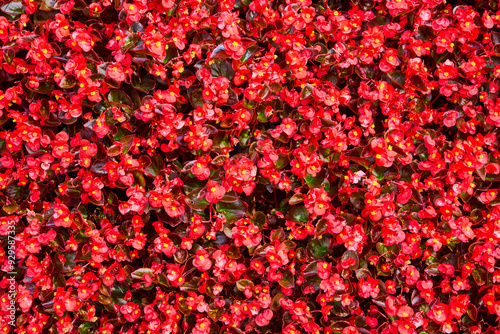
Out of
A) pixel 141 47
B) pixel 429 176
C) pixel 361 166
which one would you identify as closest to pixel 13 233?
pixel 141 47

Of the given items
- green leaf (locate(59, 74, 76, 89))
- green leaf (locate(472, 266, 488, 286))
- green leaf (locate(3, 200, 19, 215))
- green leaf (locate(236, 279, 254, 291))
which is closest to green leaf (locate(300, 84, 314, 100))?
green leaf (locate(236, 279, 254, 291))

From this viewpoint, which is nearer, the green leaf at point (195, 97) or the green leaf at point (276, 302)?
the green leaf at point (195, 97)

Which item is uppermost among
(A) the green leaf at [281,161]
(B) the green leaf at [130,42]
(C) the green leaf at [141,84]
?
(B) the green leaf at [130,42]

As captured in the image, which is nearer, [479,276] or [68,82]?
[68,82]

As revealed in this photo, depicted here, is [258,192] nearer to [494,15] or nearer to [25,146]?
[25,146]

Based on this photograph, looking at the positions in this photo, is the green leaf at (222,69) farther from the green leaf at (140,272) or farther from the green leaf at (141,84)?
the green leaf at (140,272)

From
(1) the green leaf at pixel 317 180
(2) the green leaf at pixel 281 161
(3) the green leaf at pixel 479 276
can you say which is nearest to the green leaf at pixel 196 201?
(2) the green leaf at pixel 281 161

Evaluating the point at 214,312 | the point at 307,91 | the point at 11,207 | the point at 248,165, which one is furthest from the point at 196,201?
the point at 11,207

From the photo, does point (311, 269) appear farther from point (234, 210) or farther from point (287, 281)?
point (234, 210)
